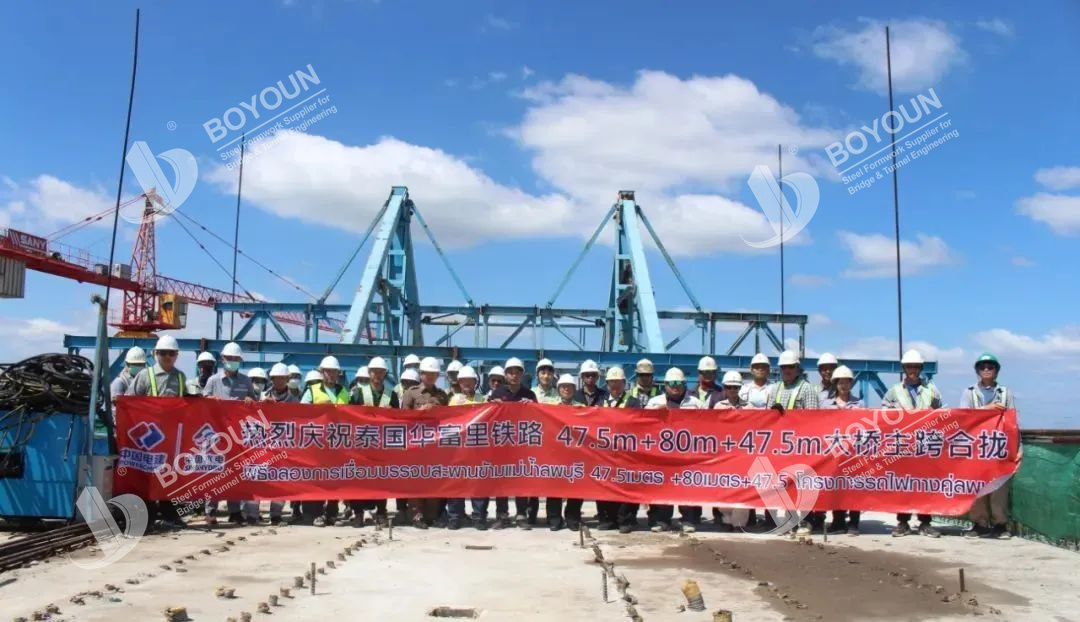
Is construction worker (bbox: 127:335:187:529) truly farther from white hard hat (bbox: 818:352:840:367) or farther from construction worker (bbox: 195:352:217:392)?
white hard hat (bbox: 818:352:840:367)

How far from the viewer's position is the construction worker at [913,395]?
10.8 m

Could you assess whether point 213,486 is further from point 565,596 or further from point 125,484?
point 565,596

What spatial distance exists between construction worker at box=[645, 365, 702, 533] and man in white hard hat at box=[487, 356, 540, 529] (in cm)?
146

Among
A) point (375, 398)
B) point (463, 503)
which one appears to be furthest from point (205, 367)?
point (463, 503)

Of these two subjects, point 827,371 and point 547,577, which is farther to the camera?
point 827,371

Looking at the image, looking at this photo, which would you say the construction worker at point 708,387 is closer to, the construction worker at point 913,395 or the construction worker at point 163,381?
the construction worker at point 913,395

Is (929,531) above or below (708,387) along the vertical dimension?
below

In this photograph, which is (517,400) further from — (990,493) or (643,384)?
(990,493)

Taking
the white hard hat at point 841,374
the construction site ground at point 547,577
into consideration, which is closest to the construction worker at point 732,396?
the white hard hat at point 841,374

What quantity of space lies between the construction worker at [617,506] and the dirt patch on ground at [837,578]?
1198mm

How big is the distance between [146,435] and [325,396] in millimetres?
2145

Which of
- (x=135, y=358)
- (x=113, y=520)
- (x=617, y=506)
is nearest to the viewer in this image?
(x=113, y=520)

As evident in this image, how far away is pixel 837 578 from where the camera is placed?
8016 millimetres

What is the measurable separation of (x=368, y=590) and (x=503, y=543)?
262 cm
